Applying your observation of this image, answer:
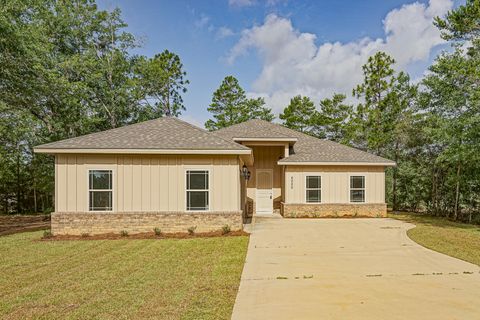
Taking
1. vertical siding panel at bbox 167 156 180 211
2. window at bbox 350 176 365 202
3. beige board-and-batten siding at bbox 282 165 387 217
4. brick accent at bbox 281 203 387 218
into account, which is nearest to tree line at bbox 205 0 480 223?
beige board-and-batten siding at bbox 282 165 387 217

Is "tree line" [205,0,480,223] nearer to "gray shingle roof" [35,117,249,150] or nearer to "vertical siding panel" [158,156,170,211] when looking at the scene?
"gray shingle roof" [35,117,249,150]

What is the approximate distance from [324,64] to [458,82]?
20.4 metres

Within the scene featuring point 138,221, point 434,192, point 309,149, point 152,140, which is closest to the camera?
point 138,221

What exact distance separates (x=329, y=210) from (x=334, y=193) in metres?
0.95

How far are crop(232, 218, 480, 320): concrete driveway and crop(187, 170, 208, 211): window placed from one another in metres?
2.79

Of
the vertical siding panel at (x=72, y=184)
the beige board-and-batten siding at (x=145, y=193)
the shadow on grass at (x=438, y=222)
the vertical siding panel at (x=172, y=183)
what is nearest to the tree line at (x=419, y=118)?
the shadow on grass at (x=438, y=222)

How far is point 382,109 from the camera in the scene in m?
23.7

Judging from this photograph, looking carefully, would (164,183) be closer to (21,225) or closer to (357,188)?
(21,225)

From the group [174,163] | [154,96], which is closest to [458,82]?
[174,163]

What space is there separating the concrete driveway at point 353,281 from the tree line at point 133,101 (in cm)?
749

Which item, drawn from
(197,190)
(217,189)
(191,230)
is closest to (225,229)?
(191,230)

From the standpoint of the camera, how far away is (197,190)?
11031mm

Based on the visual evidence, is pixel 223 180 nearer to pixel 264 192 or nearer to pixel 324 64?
pixel 264 192

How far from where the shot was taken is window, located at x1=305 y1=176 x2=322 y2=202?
612 inches
